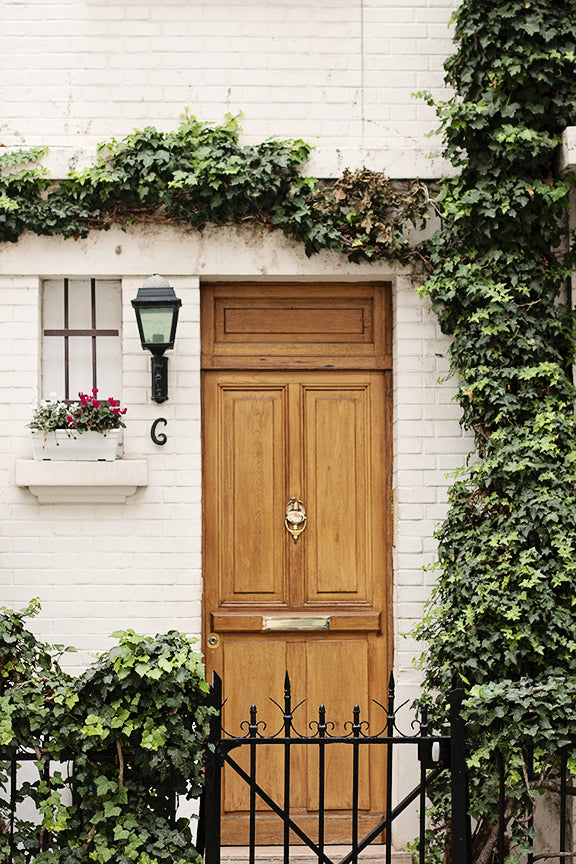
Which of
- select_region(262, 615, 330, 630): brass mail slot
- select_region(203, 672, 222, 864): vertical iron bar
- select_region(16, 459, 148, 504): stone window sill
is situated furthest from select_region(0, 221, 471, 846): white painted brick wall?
select_region(203, 672, 222, 864): vertical iron bar

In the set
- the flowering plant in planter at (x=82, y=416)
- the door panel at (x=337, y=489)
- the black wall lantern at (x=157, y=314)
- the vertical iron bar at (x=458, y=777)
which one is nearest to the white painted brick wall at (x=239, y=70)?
the black wall lantern at (x=157, y=314)

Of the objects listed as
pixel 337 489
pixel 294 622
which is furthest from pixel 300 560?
pixel 337 489

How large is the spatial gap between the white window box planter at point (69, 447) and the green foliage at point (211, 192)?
3.47 feet

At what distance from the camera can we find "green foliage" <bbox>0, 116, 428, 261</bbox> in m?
4.79

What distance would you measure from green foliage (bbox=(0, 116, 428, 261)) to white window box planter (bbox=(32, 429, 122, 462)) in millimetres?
1057

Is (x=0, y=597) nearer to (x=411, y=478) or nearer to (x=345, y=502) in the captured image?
(x=345, y=502)

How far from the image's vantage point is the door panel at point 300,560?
195 inches

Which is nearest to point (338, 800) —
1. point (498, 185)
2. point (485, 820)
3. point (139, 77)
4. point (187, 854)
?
point (485, 820)

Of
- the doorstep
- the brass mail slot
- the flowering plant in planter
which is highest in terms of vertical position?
the flowering plant in planter

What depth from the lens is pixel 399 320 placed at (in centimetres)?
498

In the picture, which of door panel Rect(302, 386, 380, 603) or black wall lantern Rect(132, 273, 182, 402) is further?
door panel Rect(302, 386, 380, 603)

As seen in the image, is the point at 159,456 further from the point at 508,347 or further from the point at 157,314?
the point at 508,347

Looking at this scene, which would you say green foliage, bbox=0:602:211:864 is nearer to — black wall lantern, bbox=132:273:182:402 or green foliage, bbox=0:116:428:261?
black wall lantern, bbox=132:273:182:402

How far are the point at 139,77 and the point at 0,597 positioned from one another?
9.24ft
